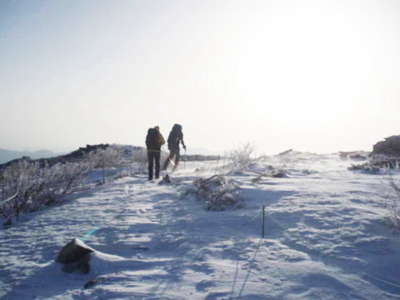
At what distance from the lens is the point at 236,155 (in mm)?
8727

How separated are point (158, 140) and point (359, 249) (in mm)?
7171

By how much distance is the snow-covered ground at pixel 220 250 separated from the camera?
2234mm

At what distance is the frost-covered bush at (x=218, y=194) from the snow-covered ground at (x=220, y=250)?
17 cm

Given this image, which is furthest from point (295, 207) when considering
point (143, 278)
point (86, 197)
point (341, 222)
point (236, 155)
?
point (236, 155)

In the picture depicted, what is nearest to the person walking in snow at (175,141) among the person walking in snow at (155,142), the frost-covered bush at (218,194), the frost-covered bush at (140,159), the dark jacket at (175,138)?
the dark jacket at (175,138)

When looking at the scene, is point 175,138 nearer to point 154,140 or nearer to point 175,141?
point 175,141

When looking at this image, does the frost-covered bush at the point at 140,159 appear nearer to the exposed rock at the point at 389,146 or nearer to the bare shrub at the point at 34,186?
the bare shrub at the point at 34,186

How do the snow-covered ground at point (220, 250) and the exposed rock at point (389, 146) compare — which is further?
the exposed rock at point (389, 146)

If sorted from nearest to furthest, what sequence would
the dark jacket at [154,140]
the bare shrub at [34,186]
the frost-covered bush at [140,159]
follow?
1. the bare shrub at [34,186]
2. the dark jacket at [154,140]
3. the frost-covered bush at [140,159]

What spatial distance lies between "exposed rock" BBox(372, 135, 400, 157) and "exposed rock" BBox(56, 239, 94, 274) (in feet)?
43.5

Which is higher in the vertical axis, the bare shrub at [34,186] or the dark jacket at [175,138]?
the dark jacket at [175,138]

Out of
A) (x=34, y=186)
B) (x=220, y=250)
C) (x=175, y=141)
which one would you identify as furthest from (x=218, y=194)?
(x=175, y=141)

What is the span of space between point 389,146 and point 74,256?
14.3 m

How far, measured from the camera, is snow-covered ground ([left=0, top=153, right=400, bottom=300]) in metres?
2.23
